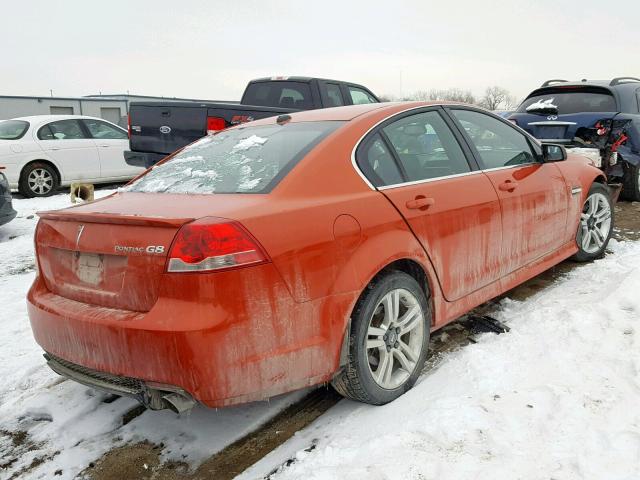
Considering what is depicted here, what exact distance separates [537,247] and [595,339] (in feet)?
3.03

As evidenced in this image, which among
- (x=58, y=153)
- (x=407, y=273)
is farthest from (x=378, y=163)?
(x=58, y=153)

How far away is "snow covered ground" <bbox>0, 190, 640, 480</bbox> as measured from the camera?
2.28 meters

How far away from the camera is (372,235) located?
2662 mm

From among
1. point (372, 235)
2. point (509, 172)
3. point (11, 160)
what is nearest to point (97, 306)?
point (372, 235)

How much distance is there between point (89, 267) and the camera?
249cm

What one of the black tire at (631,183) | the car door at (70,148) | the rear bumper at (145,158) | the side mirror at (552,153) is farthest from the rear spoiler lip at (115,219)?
the car door at (70,148)

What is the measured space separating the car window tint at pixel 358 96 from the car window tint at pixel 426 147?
237 inches

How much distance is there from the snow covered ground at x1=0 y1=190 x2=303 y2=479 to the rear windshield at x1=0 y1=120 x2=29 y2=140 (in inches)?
294

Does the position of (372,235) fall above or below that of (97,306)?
above

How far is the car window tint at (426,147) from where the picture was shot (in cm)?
312

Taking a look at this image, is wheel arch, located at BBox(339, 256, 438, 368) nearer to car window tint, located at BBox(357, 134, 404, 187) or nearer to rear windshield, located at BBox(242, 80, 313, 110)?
car window tint, located at BBox(357, 134, 404, 187)

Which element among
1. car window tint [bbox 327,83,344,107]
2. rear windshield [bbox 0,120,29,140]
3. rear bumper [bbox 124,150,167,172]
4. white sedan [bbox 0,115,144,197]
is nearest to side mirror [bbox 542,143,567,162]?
car window tint [bbox 327,83,344,107]

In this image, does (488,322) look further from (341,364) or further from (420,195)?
(341,364)

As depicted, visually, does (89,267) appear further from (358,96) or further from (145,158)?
(358,96)
